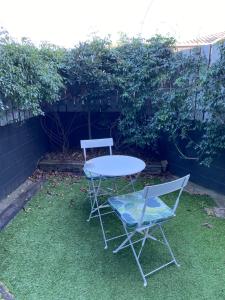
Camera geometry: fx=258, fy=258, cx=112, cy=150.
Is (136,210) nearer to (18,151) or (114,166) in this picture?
(114,166)

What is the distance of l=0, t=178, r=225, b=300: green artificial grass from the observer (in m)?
2.09

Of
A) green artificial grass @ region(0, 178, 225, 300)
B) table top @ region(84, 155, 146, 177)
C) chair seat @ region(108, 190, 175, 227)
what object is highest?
table top @ region(84, 155, 146, 177)

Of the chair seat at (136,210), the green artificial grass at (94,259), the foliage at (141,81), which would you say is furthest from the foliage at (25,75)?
the chair seat at (136,210)

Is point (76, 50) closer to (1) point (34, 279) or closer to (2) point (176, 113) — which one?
(2) point (176, 113)

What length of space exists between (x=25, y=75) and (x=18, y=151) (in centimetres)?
118

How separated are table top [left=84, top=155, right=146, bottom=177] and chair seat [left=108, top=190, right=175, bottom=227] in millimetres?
259

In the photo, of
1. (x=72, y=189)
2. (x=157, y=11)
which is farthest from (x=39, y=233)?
(x=157, y=11)

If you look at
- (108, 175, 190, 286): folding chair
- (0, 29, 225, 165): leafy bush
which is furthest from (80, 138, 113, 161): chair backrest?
(108, 175, 190, 286): folding chair

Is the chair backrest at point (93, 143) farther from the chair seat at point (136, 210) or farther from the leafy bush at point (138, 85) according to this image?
the chair seat at point (136, 210)

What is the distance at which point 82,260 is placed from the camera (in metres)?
2.43

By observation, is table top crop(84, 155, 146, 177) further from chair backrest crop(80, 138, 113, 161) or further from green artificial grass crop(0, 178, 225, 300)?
green artificial grass crop(0, 178, 225, 300)

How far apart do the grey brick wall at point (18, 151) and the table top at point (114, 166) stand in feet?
3.99

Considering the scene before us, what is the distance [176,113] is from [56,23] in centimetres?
467

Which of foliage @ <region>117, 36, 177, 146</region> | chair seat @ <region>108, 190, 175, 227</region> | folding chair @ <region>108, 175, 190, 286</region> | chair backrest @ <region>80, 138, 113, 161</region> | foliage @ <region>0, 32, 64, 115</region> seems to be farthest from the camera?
foliage @ <region>117, 36, 177, 146</region>
